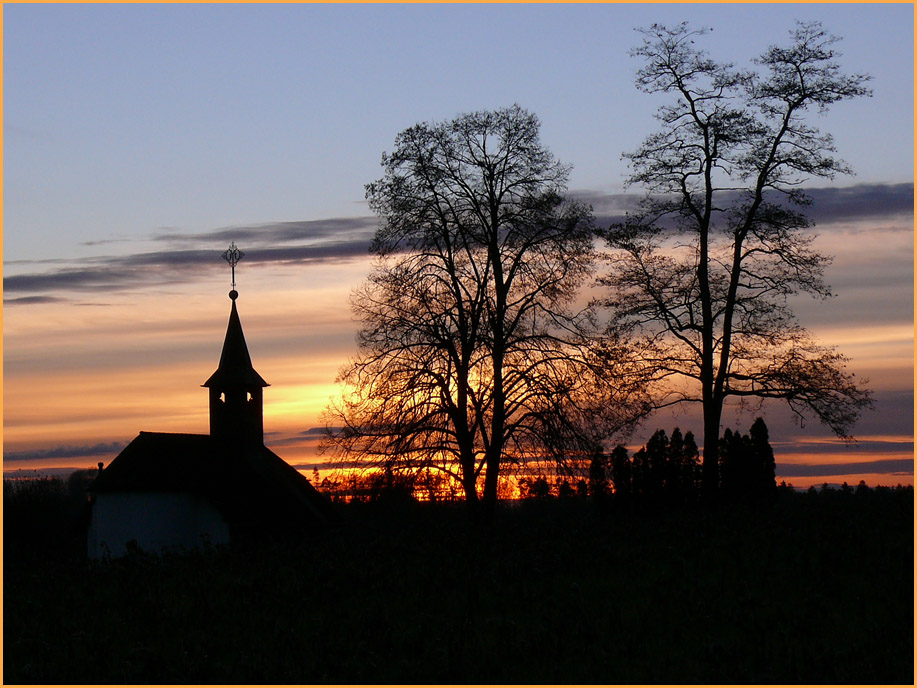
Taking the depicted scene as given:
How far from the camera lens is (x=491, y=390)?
28.9 metres

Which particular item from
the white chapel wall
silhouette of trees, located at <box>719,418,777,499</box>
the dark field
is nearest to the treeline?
silhouette of trees, located at <box>719,418,777,499</box>

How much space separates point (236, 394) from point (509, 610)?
2985 cm

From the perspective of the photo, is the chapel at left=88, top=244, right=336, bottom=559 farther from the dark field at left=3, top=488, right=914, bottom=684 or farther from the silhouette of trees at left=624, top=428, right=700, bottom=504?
the dark field at left=3, top=488, right=914, bottom=684

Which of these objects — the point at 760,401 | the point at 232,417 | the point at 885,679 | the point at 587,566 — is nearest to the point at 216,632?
the point at 587,566

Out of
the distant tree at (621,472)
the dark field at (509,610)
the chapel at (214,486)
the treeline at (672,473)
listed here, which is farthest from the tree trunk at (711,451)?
the chapel at (214,486)

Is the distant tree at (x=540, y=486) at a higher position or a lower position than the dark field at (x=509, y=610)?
higher

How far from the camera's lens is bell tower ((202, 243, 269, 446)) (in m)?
43.2

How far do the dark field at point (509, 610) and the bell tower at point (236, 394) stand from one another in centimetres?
2043

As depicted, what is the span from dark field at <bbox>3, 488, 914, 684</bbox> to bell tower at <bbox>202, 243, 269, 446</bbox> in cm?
2043

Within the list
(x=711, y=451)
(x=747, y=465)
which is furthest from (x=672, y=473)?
(x=711, y=451)

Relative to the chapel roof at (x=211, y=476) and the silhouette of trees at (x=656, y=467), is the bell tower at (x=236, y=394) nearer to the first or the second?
the chapel roof at (x=211, y=476)

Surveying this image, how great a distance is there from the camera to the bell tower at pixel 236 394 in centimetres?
4325

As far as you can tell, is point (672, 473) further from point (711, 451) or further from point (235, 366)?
point (235, 366)

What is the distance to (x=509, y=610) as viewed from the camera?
609 inches
